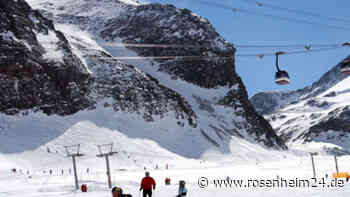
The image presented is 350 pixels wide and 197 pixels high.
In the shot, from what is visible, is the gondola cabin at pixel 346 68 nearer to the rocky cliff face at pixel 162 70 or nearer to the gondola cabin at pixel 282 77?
the gondola cabin at pixel 282 77

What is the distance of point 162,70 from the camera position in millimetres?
106125

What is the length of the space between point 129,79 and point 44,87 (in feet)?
62.4

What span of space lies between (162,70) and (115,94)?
30299 mm

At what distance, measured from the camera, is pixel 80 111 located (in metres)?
71.1

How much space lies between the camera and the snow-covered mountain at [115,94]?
6488cm

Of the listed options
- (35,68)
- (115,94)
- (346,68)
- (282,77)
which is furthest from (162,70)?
(282,77)

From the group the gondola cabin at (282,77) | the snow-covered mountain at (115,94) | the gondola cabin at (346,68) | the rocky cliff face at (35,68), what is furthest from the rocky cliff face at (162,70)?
the gondola cabin at (346,68)

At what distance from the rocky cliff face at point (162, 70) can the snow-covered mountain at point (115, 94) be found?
286 millimetres

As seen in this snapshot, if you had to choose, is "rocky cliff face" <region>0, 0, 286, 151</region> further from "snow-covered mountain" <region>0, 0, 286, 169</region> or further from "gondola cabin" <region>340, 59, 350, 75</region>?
"gondola cabin" <region>340, 59, 350, 75</region>

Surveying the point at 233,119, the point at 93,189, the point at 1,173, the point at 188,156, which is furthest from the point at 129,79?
the point at 93,189

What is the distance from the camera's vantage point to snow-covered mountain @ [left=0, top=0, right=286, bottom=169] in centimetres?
6488

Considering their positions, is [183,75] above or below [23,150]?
above

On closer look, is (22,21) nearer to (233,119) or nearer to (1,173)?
(1,173)

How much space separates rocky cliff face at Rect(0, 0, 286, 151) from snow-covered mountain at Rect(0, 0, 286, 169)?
29cm
